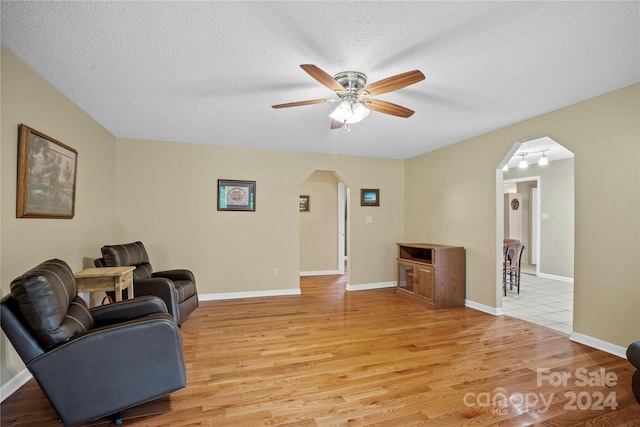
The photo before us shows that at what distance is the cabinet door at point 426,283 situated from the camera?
418 cm

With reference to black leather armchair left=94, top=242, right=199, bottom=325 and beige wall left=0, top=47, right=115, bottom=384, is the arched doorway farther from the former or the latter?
beige wall left=0, top=47, right=115, bottom=384

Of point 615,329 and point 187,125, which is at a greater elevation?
point 187,125

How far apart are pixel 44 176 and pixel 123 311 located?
4.36 ft

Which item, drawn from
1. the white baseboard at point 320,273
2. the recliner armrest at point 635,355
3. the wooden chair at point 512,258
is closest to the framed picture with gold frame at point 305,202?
the white baseboard at point 320,273

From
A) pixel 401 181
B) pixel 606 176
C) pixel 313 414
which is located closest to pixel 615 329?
pixel 606 176

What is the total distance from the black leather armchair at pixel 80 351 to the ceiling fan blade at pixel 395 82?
2059mm

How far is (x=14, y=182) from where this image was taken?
211cm

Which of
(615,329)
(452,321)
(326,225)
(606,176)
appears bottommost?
(452,321)

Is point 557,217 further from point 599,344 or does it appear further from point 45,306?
point 45,306

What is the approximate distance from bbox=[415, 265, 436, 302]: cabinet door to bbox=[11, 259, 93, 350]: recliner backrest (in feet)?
12.6

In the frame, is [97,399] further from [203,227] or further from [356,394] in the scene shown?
[203,227]

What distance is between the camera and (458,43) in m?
1.92

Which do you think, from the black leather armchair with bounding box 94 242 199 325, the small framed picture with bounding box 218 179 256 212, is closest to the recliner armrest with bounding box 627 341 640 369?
the black leather armchair with bounding box 94 242 199 325

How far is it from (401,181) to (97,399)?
16.9ft
